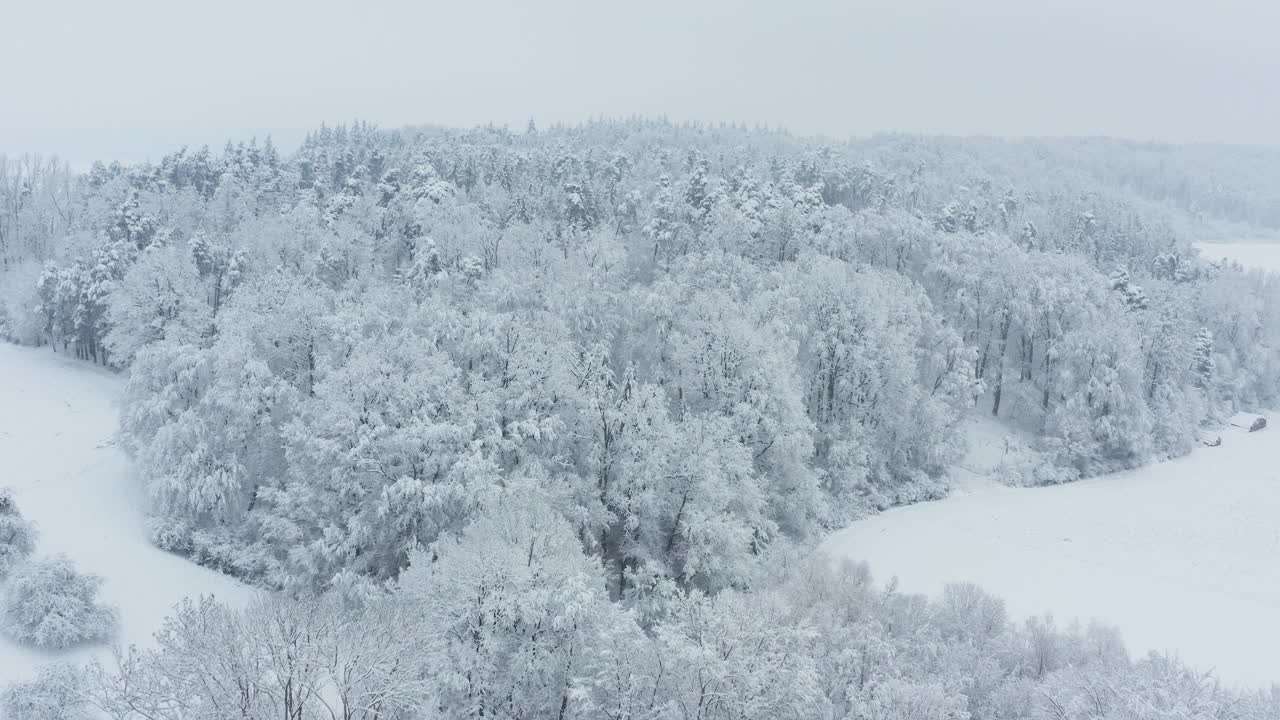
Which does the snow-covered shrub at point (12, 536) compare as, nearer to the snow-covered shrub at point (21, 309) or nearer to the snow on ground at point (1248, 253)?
the snow-covered shrub at point (21, 309)

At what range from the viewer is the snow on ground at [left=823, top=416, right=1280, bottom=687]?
29656 mm

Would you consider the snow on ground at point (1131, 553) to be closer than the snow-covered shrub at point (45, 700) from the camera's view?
No

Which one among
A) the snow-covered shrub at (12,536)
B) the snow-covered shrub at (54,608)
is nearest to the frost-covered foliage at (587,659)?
the snow-covered shrub at (54,608)

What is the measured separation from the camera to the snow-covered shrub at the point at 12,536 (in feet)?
92.7

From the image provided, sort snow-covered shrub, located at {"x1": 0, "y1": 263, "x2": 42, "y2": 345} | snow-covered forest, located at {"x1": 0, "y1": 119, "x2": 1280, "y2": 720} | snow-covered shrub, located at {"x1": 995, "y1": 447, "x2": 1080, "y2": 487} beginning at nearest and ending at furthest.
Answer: snow-covered forest, located at {"x1": 0, "y1": 119, "x2": 1280, "y2": 720} < snow-covered shrub, located at {"x1": 995, "y1": 447, "x2": 1080, "y2": 487} < snow-covered shrub, located at {"x1": 0, "y1": 263, "x2": 42, "y2": 345}

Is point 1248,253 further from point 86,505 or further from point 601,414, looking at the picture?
point 86,505

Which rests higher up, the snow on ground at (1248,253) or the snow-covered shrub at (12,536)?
the snow on ground at (1248,253)

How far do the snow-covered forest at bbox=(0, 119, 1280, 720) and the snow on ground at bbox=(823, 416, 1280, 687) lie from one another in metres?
2.39

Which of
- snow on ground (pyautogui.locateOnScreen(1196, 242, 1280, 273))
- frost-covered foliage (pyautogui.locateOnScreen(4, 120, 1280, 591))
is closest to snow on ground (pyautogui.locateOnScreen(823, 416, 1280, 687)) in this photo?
frost-covered foliage (pyautogui.locateOnScreen(4, 120, 1280, 591))

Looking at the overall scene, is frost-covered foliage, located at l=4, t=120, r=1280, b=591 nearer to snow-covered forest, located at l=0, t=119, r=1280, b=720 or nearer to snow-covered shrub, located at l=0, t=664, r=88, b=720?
snow-covered forest, located at l=0, t=119, r=1280, b=720

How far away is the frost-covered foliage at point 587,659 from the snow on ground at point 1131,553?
6015mm

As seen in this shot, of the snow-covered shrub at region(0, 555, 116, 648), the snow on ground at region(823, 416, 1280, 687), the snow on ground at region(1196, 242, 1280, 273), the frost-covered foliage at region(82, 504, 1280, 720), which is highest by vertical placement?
the snow on ground at region(1196, 242, 1280, 273)

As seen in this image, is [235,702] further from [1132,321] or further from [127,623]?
[1132,321]

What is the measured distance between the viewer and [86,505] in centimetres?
3572
